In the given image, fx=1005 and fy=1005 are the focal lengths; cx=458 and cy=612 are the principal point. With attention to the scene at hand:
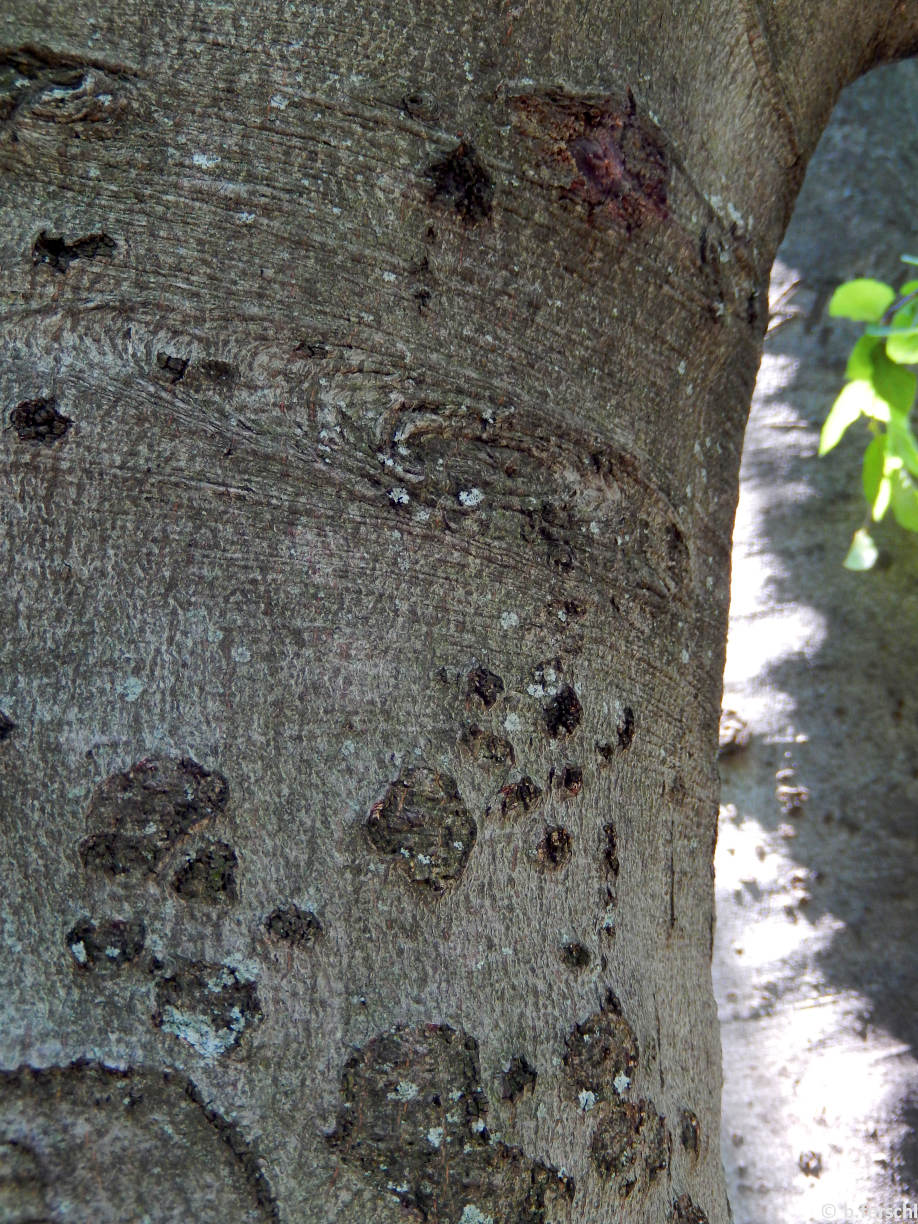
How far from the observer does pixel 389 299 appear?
0.64m

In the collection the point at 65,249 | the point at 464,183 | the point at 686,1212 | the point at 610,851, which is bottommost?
the point at 686,1212

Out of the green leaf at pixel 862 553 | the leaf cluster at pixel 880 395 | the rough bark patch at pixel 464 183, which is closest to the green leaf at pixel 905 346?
the leaf cluster at pixel 880 395

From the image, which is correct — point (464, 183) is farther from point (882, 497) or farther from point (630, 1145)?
point (882, 497)

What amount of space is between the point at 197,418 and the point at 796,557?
120 cm

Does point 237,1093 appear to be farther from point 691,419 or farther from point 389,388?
point 691,419

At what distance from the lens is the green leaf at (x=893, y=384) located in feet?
4.56

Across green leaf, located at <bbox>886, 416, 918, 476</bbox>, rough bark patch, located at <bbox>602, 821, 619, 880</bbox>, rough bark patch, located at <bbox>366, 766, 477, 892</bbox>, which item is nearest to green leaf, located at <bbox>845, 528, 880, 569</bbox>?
green leaf, located at <bbox>886, 416, 918, 476</bbox>

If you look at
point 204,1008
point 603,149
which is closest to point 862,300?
point 603,149

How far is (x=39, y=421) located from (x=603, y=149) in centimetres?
42

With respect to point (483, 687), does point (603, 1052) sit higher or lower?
lower

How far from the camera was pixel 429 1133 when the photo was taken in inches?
21.9

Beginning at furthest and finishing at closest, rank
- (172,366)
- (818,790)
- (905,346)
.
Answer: (818,790), (905,346), (172,366)

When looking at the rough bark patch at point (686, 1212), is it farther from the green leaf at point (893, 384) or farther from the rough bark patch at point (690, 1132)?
the green leaf at point (893, 384)

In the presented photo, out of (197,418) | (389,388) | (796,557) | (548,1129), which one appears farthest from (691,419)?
(796,557)
